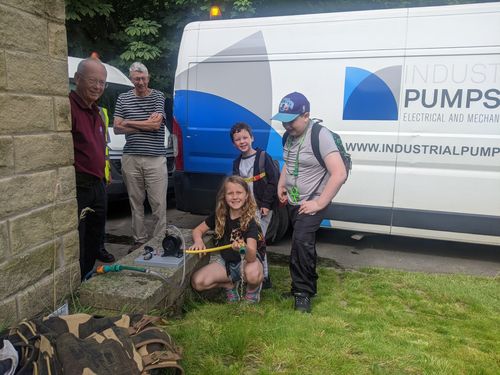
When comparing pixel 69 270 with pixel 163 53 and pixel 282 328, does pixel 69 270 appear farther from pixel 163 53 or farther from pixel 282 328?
pixel 163 53

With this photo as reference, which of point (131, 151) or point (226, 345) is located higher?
point (131, 151)

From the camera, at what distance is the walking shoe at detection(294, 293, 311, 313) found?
330cm

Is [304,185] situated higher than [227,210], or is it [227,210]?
[304,185]

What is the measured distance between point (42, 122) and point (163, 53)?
695cm

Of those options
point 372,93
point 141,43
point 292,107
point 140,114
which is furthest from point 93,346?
point 141,43

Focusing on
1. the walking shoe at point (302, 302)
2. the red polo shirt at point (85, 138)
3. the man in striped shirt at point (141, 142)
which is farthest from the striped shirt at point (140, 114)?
the walking shoe at point (302, 302)

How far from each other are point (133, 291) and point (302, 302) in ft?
4.25

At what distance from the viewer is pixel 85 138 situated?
3.05 metres

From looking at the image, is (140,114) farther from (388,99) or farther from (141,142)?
(388,99)

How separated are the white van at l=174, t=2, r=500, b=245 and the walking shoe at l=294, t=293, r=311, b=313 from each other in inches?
69.7

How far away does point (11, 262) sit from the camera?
86.4 inches

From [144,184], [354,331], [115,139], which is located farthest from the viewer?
[115,139]

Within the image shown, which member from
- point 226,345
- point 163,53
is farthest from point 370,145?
point 163,53

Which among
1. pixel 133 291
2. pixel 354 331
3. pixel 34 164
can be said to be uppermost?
pixel 34 164
